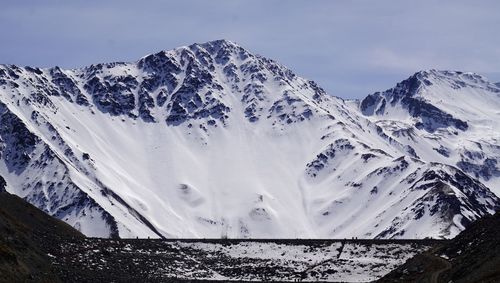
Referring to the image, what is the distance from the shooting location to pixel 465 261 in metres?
71.6

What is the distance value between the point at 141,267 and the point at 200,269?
9.62 m

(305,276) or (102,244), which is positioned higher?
(102,244)

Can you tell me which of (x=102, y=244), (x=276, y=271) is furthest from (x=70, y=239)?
(x=276, y=271)

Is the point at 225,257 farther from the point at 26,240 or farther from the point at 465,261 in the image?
the point at 465,261

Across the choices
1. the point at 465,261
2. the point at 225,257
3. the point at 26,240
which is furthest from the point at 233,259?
the point at 465,261

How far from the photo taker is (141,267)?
98.2 m

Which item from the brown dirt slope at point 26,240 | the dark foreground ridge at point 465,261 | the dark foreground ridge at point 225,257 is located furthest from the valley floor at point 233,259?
the dark foreground ridge at point 465,261

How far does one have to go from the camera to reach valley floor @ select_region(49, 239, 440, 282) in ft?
305

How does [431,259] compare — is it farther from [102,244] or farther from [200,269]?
[102,244]

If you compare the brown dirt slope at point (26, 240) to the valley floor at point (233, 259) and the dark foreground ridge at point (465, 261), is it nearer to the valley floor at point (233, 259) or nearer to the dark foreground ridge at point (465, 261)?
the valley floor at point (233, 259)

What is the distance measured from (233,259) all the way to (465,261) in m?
45.4

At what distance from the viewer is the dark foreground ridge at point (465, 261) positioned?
63.5m

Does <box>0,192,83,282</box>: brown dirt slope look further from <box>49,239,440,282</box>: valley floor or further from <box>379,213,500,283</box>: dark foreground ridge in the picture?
<box>379,213,500,283</box>: dark foreground ridge

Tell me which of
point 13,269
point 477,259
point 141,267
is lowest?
point 477,259
